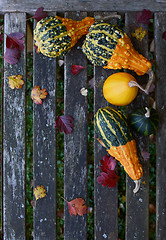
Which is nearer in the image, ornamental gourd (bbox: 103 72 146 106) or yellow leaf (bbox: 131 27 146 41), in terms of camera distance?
ornamental gourd (bbox: 103 72 146 106)

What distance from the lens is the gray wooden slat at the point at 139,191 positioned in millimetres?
1634

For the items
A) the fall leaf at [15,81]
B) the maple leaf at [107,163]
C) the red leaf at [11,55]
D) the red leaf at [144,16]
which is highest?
the red leaf at [144,16]

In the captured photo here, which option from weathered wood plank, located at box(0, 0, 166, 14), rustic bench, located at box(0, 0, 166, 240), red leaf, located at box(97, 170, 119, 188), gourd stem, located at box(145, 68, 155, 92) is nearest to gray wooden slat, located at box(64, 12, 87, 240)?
rustic bench, located at box(0, 0, 166, 240)

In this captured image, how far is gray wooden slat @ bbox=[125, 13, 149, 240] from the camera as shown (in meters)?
1.63

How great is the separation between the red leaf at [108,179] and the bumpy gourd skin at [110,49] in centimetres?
72

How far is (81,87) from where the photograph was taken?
165 centimetres

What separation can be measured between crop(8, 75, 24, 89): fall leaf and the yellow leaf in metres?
0.84

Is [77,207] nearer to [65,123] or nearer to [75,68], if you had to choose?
[65,123]

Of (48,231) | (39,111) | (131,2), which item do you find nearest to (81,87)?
(39,111)

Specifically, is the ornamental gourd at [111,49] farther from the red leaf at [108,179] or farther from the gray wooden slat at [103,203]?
the red leaf at [108,179]

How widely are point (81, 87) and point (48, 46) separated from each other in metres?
0.36

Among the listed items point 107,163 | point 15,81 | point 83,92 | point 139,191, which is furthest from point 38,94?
point 139,191

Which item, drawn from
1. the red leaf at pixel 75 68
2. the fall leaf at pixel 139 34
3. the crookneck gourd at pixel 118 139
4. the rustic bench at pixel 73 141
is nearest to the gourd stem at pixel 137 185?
the crookneck gourd at pixel 118 139

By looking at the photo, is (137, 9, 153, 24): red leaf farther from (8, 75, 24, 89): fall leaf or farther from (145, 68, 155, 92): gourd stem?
(8, 75, 24, 89): fall leaf
